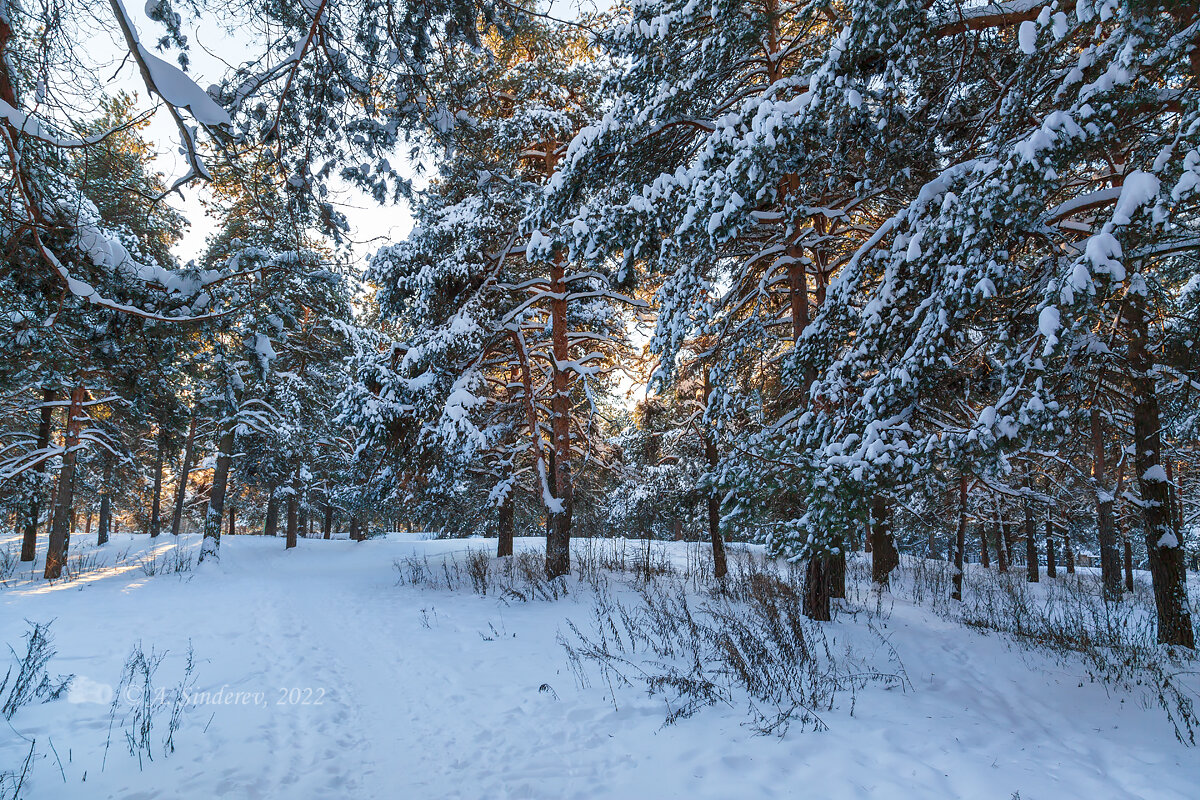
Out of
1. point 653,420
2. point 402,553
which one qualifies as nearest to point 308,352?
point 402,553

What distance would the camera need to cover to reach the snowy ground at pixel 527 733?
10.1 feet

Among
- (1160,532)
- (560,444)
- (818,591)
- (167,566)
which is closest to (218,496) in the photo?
(167,566)

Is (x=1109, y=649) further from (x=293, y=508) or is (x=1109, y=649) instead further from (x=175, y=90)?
(x=293, y=508)

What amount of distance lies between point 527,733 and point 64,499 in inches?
576

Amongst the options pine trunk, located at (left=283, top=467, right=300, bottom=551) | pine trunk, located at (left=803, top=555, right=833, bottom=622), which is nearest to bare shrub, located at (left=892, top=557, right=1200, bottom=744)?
pine trunk, located at (left=803, top=555, right=833, bottom=622)

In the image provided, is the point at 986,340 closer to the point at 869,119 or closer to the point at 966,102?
the point at 869,119

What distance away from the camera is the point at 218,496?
14.5 m

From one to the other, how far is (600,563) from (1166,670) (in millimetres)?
8645

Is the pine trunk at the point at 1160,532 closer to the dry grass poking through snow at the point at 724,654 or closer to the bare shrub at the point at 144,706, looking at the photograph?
the dry grass poking through snow at the point at 724,654

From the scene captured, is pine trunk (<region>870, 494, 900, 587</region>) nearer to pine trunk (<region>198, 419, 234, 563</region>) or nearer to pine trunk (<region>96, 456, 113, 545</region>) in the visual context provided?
pine trunk (<region>198, 419, 234, 563</region>)

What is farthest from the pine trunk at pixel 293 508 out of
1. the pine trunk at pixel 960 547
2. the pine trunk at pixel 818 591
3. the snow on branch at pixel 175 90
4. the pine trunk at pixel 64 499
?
the pine trunk at pixel 960 547

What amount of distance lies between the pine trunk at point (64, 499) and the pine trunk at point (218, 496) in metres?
2.78

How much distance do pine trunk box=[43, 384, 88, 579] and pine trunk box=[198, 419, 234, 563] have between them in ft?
9.12

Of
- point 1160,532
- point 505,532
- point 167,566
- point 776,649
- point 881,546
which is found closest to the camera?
point 776,649
